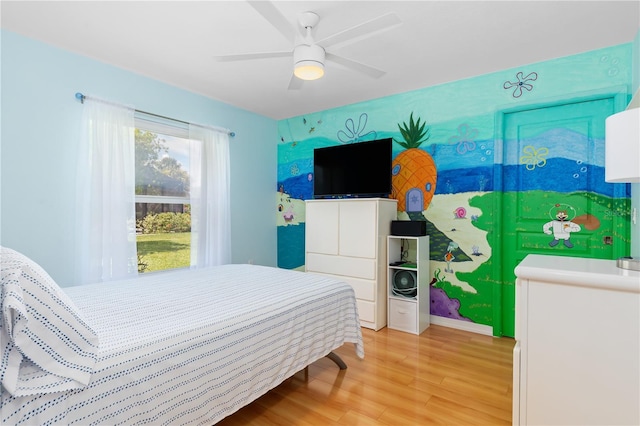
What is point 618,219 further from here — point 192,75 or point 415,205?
point 192,75

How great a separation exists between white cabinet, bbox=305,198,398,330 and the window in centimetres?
154

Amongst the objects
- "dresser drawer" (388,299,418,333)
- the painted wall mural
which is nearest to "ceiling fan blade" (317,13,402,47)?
the painted wall mural

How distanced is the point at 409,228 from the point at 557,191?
1332 mm

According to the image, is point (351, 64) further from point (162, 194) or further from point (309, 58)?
point (162, 194)

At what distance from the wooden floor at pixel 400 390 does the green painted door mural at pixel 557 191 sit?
2.95 ft

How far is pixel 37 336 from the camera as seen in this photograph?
3.26 feet

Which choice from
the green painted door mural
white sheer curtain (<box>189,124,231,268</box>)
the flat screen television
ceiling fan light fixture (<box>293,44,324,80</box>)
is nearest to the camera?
ceiling fan light fixture (<box>293,44,324,80</box>)

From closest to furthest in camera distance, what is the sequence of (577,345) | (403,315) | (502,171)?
(577,345) → (502,171) → (403,315)

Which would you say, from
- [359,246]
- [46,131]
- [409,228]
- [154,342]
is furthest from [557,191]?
[46,131]

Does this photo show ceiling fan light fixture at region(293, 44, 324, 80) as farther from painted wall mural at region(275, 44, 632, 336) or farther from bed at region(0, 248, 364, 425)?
painted wall mural at region(275, 44, 632, 336)

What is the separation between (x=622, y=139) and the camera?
4.38ft

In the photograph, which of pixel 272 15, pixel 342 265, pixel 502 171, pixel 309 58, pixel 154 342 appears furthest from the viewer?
pixel 342 265

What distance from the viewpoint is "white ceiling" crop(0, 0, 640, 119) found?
2.14 m

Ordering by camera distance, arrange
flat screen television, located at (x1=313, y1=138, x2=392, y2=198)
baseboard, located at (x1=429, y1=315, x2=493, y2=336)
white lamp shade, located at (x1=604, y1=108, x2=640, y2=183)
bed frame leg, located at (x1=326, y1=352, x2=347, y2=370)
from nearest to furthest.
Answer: white lamp shade, located at (x1=604, y1=108, x2=640, y2=183), bed frame leg, located at (x1=326, y1=352, x2=347, y2=370), baseboard, located at (x1=429, y1=315, x2=493, y2=336), flat screen television, located at (x1=313, y1=138, x2=392, y2=198)
